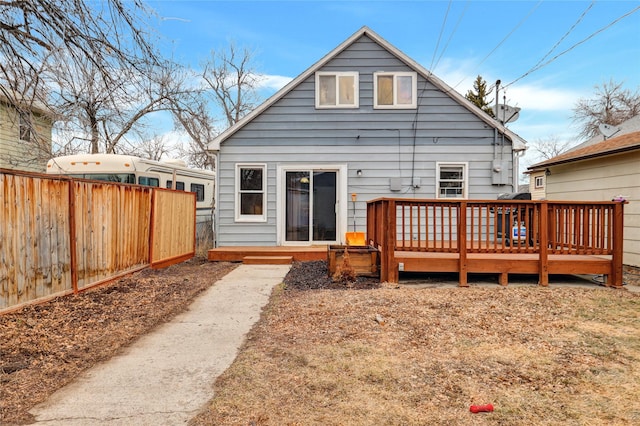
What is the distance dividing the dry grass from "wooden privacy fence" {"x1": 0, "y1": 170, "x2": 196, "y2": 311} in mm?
2791

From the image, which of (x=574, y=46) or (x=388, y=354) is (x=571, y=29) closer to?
(x=574, y=46)

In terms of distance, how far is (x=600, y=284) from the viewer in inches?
252

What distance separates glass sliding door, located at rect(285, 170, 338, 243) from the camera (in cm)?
975

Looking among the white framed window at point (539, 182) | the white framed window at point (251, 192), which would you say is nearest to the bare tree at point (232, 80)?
the white framed window at point (539, 182)

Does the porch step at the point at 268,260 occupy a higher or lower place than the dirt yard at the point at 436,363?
higher

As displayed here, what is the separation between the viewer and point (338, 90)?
9.67 meters

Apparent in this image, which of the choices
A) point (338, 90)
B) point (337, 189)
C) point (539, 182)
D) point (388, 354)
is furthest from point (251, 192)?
point (539, 182)

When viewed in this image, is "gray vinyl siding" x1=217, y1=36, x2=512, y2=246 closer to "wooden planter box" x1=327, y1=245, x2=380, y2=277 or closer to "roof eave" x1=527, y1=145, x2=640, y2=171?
"roof eave" x1=527, y1=145, x2=640, y2=171

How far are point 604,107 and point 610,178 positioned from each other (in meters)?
22.7

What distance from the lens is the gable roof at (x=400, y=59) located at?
30.6 ft

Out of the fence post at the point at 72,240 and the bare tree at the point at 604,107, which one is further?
the bare tree at the point at 604,107

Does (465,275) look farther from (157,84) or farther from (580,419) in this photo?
(157,84)

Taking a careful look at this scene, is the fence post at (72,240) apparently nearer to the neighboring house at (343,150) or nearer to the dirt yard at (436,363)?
the dirt yard at (436,363)

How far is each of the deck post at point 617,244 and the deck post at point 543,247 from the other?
98 centimetres
